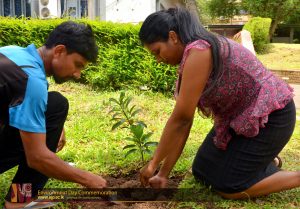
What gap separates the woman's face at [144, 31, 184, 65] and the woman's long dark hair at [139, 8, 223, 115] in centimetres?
2

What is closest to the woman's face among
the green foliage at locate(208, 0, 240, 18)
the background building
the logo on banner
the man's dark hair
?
the man's dark hair

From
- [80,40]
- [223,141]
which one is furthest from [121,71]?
[80,40]

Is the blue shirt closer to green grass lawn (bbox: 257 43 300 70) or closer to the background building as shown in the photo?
the background building

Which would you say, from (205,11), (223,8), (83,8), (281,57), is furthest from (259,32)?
(205,11)

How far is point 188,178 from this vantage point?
2.93 metres

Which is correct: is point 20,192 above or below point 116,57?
below

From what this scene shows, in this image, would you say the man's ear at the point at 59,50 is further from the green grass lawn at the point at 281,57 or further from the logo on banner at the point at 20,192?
the green grass lawn at the point at 281,57

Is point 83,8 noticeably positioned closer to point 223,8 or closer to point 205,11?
point 223,8

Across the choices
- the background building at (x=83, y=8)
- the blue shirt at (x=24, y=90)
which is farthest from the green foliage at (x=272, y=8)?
the blue shirt at (x=24, y=90)

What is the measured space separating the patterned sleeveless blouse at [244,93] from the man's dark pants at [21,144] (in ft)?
2.37

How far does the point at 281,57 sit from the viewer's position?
13.2 metres

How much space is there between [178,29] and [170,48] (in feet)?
0.37

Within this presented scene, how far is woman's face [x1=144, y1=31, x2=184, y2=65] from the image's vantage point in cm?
224

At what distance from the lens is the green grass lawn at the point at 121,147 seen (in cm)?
262
